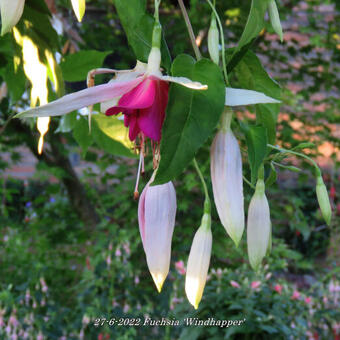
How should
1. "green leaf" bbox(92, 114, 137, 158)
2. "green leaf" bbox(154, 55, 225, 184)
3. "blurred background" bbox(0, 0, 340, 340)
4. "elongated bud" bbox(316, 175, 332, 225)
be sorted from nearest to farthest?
1. "green leaf" bbox(154, 55, 225, 184)
2. "elongated bud" bbox(316, 175, 332, 225)
3. "green leaf" bbox(92, 114, 137, 158)
4. "blurred background" bbox(0, 0, 340, 340)

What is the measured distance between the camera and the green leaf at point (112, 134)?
0.58 metres

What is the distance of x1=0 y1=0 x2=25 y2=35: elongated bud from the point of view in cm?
27

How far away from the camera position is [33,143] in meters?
1.57

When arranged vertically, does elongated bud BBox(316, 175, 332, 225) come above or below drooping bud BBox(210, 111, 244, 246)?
below

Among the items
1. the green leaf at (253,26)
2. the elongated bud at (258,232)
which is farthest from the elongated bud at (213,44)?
the elongated bud at (258,232)

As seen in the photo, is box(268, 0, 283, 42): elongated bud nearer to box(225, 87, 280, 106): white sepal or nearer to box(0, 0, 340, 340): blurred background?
box(225, 87, 280, 106): white sepal

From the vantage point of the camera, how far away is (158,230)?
29 cm

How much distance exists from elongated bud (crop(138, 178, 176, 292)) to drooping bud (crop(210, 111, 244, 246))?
0.03 meters

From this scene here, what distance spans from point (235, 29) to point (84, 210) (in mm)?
1107

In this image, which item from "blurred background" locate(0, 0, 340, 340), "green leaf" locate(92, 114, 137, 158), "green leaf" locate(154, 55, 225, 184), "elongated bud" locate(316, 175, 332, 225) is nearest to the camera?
"green leaf" locate(154, 55, 225, 184)

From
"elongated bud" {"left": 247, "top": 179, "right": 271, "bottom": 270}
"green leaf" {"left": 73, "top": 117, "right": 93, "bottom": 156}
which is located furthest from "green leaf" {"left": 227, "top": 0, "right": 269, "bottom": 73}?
"green leaf" {"left": 73, "top": 117, "right": 93, "bottom": 156}

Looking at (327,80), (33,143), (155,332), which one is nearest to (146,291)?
(155,332)

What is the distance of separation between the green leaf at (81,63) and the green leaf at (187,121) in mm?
407

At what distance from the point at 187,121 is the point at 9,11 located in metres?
0.14
